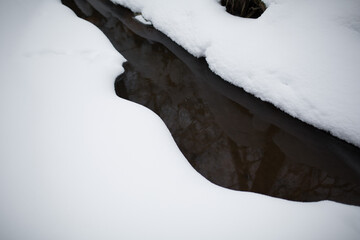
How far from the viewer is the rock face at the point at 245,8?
2.99 meters

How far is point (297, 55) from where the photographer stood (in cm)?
219

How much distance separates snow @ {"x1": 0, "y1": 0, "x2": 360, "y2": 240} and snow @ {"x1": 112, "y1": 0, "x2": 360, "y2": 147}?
917mm

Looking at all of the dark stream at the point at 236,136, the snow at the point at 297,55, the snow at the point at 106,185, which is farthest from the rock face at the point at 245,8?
the snow at the point at 106,185

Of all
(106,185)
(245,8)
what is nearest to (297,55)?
(245,8)

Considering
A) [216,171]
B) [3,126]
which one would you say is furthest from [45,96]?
[216,171]

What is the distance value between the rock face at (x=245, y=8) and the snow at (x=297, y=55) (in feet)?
1.06

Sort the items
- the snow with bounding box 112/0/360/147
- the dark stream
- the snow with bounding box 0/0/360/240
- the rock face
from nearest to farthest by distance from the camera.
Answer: the snow with bounding box 0/0/360/240, the dark stream, the snow with bounding box 112/0/360/147, the rock face

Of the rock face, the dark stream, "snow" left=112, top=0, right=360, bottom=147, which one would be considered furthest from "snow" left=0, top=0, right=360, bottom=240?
the rock face

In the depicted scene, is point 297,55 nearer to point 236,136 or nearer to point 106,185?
point 236,136

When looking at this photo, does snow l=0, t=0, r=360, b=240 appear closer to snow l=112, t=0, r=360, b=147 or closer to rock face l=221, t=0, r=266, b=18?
snow l=112, t=0, r=360, b=147

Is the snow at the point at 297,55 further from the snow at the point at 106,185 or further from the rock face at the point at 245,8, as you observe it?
the snow at the point at 106,185

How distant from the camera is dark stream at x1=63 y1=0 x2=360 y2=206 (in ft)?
5.65

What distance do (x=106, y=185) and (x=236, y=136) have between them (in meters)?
1.30

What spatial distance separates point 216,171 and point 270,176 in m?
0.47
